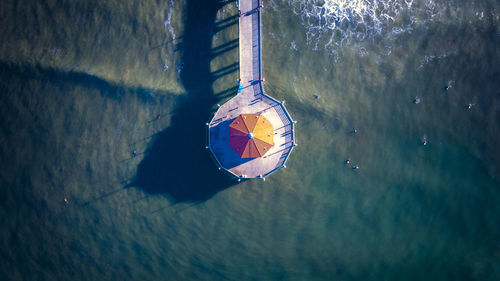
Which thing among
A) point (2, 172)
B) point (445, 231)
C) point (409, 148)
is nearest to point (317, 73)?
point (409, 148)

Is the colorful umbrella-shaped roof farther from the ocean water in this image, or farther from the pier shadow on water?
the pier shadow on water

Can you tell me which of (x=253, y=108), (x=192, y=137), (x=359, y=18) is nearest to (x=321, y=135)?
(x=253, y=108)

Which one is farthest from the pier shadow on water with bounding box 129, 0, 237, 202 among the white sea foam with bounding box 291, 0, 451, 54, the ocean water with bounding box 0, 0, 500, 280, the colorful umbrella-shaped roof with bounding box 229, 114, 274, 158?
the white sea foam with bounding box 291, 0, 451, 54

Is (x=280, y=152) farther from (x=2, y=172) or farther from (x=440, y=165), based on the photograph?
(x=2, y=172)

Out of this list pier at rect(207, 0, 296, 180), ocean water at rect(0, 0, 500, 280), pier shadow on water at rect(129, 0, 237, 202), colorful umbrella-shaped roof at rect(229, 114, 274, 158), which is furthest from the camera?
pier shadow on water at rect(129, 0, 237, 202)

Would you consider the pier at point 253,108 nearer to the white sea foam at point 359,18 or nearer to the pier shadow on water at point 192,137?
the pier shadow on water at point 192,137

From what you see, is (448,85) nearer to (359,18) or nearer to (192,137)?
(359,18)

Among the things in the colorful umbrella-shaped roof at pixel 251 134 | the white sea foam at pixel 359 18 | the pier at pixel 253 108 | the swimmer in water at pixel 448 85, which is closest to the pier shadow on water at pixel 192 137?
the pier at pixel 253 108
